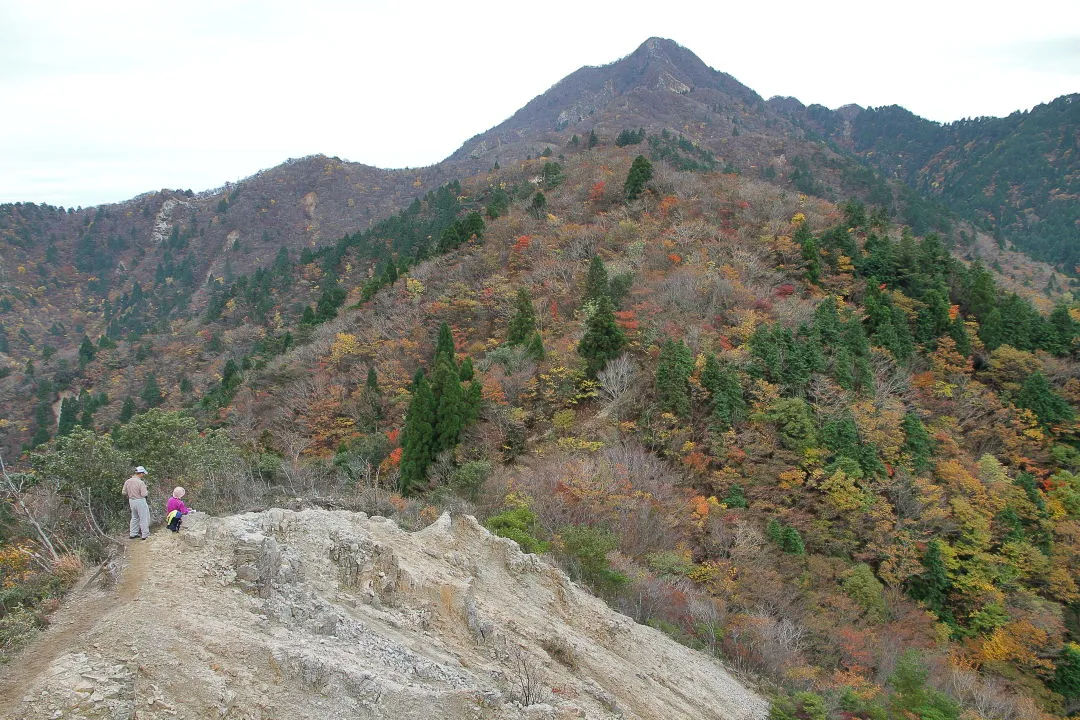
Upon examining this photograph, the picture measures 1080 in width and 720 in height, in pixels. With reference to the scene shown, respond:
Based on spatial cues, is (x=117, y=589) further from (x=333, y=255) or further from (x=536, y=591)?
(x=333, y=255)

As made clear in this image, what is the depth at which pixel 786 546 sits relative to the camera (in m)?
23.5

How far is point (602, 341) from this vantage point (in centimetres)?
3028

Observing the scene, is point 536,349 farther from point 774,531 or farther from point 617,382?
point 774,531

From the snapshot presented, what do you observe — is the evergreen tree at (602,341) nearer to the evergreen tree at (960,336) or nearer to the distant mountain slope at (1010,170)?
the evergreen tree at (960,336)

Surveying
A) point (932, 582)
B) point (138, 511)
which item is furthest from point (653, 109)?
point (138, 511)

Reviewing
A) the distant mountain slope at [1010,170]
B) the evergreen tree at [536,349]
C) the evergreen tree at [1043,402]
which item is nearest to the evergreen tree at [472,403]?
the evergreen tree at [536,349]

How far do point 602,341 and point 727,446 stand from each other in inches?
328

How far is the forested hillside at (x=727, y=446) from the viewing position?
56.1 feet

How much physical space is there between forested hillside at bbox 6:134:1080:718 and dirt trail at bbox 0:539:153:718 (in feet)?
1.01

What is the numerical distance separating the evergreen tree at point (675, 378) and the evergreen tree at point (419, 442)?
11522 mm

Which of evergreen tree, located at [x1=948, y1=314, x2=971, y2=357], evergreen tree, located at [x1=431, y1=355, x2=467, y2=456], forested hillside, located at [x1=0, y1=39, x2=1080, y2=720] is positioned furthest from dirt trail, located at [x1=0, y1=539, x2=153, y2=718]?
evergreen tree, located at [x1=948, y1=314, x2=971, y2=357]

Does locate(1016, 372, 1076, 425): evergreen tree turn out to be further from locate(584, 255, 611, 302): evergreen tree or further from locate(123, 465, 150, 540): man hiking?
locate(123, 465, 150, 540): man hiking

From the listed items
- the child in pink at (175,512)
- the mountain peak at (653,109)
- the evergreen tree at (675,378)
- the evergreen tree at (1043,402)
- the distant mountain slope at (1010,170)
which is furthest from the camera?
the mountain peak at (653,109)

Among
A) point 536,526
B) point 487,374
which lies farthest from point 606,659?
point 487,374
